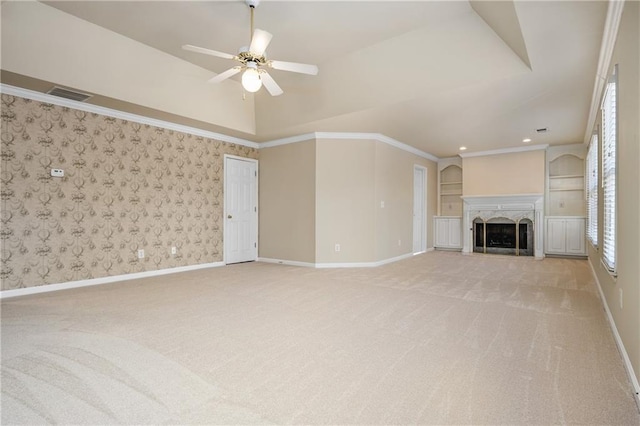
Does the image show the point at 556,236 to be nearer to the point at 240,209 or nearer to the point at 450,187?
the point at 450,187

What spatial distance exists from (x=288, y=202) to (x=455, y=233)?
4.64 meters

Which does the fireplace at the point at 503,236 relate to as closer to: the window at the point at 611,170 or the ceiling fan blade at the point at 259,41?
the window at the point at 611,170

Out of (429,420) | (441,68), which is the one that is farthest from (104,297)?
(441,68)

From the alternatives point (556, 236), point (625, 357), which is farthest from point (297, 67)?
point (556, 236)

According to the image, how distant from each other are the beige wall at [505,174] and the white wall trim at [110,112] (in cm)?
544

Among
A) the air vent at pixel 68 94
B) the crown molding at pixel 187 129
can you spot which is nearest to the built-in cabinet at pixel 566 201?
the crown molding at pixel 187 129

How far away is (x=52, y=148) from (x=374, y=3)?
14.0 ft

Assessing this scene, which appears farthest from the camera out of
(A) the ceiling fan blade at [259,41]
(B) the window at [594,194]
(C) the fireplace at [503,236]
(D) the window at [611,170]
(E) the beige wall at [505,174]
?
(C) the fireplace at [503,236]

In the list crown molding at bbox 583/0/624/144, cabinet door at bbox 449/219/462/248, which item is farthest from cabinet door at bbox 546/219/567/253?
crown molding at bbox 583/0/624/144

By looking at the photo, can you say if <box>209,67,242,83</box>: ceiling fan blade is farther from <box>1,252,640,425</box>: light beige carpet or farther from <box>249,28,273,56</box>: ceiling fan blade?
<box>1,252,640,425</box>: light beige carpet

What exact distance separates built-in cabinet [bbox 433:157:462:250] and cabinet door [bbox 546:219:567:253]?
1862mm

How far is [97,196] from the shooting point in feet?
14.9

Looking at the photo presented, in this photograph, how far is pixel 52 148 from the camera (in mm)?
4129

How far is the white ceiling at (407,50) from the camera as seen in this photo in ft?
10.3
